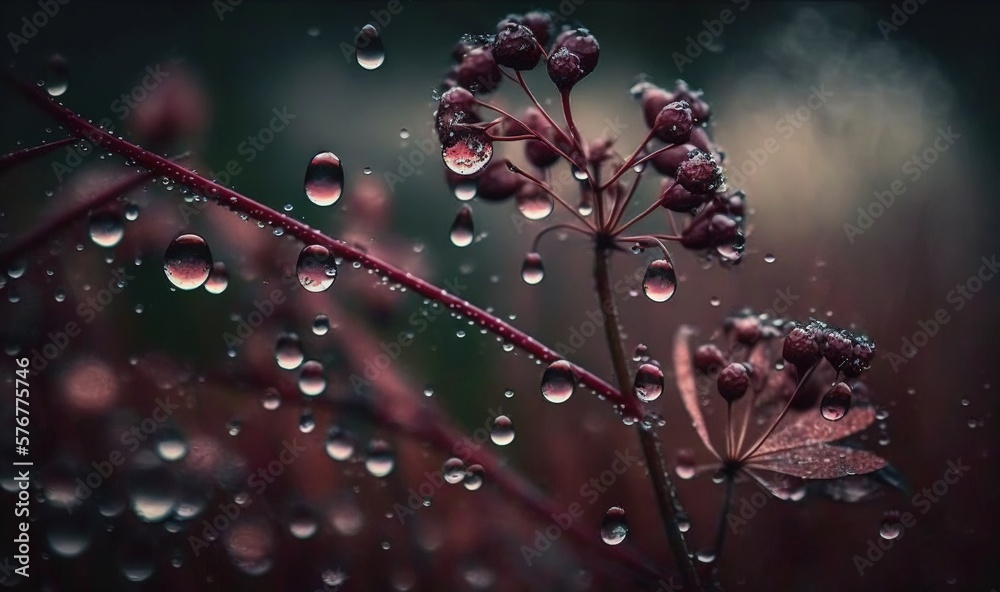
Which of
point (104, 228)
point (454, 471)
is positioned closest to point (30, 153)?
point (104, 228)

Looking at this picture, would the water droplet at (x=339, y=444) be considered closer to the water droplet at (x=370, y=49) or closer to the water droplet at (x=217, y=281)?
the water droplet at (x=217, y=281)

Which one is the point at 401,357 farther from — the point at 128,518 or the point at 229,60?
the point at 229,60

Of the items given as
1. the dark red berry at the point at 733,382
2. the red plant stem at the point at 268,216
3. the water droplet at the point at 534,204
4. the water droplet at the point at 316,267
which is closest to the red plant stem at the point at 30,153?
the red plant stem at the point at 268,216

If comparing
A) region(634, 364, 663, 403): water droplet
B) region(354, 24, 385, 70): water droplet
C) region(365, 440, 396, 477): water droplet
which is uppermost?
region(354, 24, 385, 70): water droplet

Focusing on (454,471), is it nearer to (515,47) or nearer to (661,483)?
(661,483)

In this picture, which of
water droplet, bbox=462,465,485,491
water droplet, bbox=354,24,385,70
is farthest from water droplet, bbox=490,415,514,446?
water droplet, bbox=354,24,385,70

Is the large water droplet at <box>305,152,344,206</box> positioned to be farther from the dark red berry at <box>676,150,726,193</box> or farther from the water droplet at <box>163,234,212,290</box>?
the dark red berry at <box>676,150,726,193</box>

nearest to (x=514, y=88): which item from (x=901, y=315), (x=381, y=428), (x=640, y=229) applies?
(x=640, y=229)
